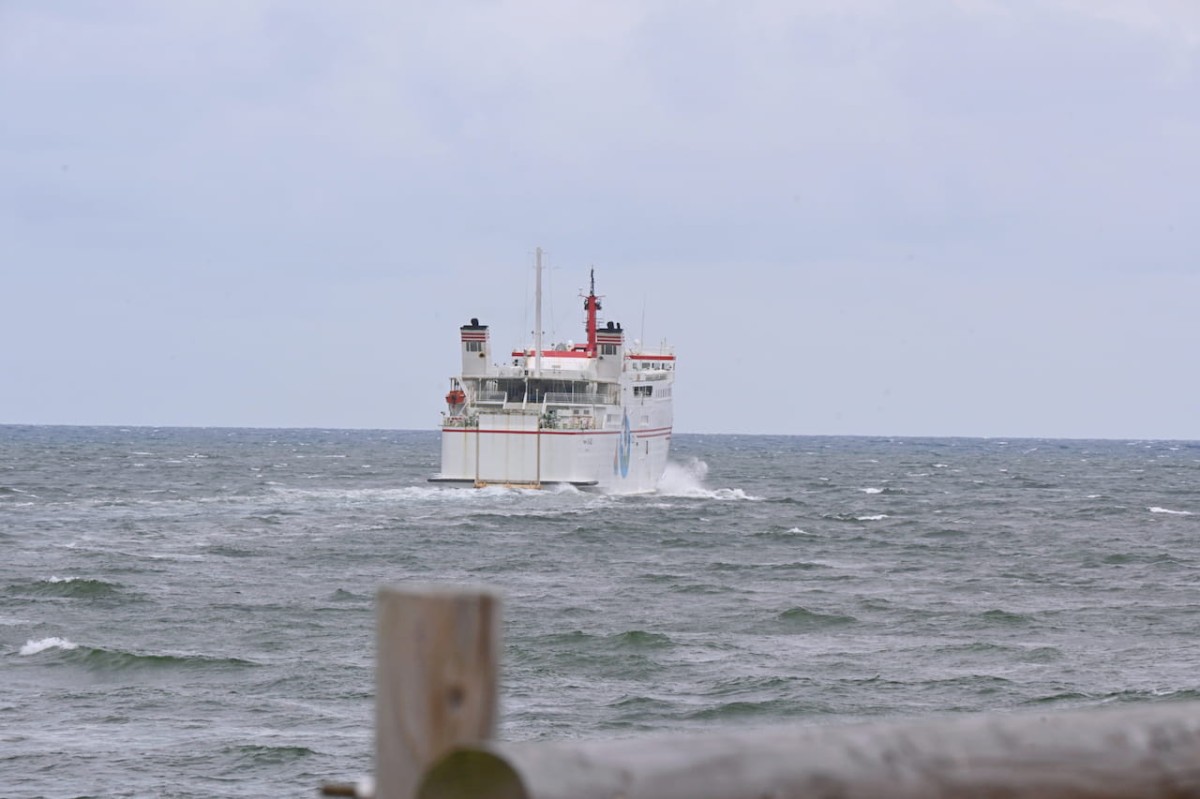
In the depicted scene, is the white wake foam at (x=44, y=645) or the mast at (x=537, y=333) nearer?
the white wake foam at (x=44, y=645)

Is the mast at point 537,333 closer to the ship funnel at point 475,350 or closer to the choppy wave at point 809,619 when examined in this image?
the ship funnel at point 475,350

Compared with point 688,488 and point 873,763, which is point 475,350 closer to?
point 688,488

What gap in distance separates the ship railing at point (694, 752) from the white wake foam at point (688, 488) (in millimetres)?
55952

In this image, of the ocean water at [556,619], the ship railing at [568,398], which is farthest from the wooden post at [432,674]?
the ship railing at [568,398]

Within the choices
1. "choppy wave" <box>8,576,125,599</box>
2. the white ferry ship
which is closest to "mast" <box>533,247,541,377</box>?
the white ferry ship

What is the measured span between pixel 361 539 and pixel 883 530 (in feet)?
50.1

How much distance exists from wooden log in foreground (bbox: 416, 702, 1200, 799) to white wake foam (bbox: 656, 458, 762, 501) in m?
55.9

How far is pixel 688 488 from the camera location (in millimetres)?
65438

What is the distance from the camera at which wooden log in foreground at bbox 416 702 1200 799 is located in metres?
2.67

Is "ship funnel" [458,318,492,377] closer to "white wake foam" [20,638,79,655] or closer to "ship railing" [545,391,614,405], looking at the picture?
"ship railing" [545,391,614,405]

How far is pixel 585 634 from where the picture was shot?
71.4 ft

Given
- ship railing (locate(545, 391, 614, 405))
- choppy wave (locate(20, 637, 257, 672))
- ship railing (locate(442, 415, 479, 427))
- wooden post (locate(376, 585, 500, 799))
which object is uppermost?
ship railing (locate(545, 391, 614, 405))

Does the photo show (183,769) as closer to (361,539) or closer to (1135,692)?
A: (1135,692)

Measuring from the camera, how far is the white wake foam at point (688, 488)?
60594 millimetres
